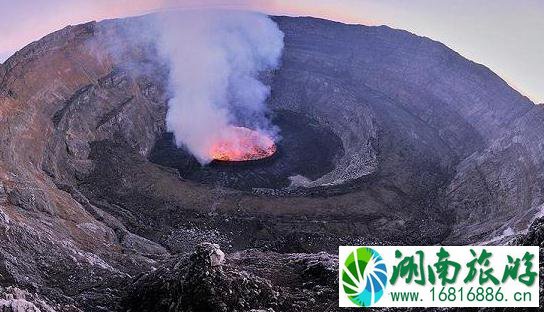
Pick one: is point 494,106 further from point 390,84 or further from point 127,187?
point 127,187

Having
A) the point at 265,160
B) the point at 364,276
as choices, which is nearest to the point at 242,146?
the point at 265,160

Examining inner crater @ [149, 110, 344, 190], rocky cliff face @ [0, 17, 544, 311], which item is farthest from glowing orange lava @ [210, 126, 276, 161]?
rocky cliff face @ [0, 17, 544, 311]

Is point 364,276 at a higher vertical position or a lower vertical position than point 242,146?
lower

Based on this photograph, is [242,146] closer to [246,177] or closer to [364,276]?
[246,177]

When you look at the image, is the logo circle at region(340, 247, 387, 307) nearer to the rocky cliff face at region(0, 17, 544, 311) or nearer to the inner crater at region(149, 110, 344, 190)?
the rocky cliff face at region(0, 17, 544, 311)

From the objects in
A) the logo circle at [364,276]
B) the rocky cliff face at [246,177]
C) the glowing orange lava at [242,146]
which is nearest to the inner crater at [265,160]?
the glowing orange lava at [242,146]

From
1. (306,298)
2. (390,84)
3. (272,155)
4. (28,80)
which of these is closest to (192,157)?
(272,155)
